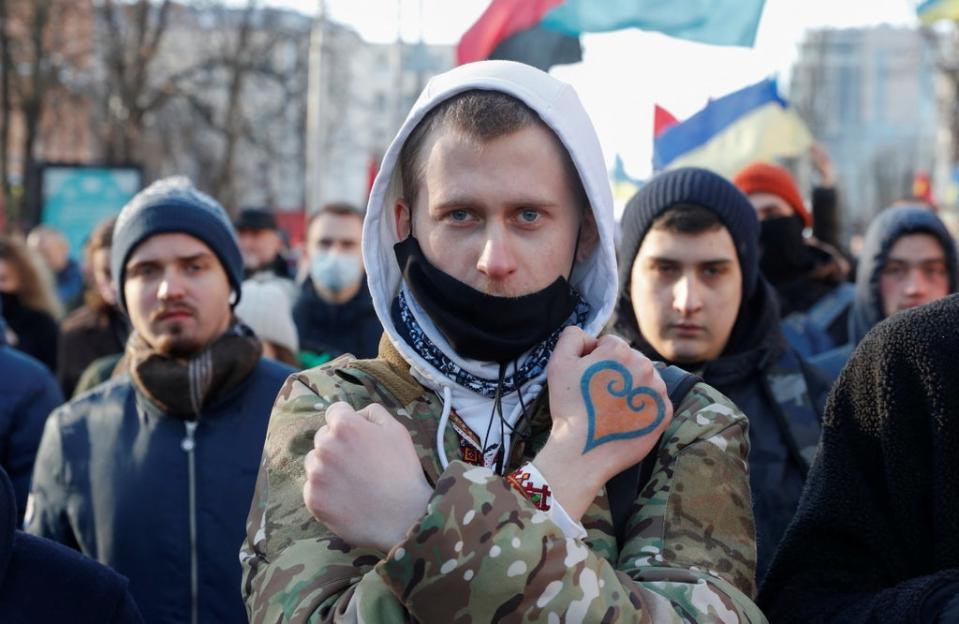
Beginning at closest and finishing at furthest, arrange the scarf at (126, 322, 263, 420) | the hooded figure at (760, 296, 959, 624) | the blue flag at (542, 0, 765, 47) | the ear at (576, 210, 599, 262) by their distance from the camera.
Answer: the hooded figure at (760, 296, 959, 624)
the ear at (576, 210, 599, 262)
the scarf at (126, 322, 263, 420)
the blue flag at (542, 0, 765, 47)

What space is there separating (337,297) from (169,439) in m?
4.21

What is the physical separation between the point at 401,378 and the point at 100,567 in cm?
83

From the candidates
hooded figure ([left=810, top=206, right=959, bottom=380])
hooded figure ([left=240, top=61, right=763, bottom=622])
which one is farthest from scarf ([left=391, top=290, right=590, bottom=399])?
hooded figure ([left=810, top=206, right=959, bottom=380])

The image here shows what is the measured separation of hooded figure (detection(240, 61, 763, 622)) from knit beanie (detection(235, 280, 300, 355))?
3194 mm

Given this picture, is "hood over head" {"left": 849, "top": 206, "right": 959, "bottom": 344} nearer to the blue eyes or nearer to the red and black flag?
the red and black flag

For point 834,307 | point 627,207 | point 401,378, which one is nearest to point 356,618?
point 401,378

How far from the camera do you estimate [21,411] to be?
14.7 feet

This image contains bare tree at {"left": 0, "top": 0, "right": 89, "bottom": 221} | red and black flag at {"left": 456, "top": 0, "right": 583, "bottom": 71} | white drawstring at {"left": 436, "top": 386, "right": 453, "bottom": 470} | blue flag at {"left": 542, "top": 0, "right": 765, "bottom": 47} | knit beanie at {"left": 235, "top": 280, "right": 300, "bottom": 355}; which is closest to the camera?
white drawstring at {"left": 436, "top": 386, "right": 453, "bottom": 470}

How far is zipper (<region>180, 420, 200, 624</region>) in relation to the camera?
11.7 feet

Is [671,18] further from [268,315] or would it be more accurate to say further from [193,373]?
[193,373]

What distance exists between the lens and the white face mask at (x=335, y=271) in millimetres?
7996

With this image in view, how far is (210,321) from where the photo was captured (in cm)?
408

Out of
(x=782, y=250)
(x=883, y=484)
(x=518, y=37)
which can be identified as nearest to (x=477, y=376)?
(x=883, y=484)

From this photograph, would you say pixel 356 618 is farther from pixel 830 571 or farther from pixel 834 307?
pixel 834 307
